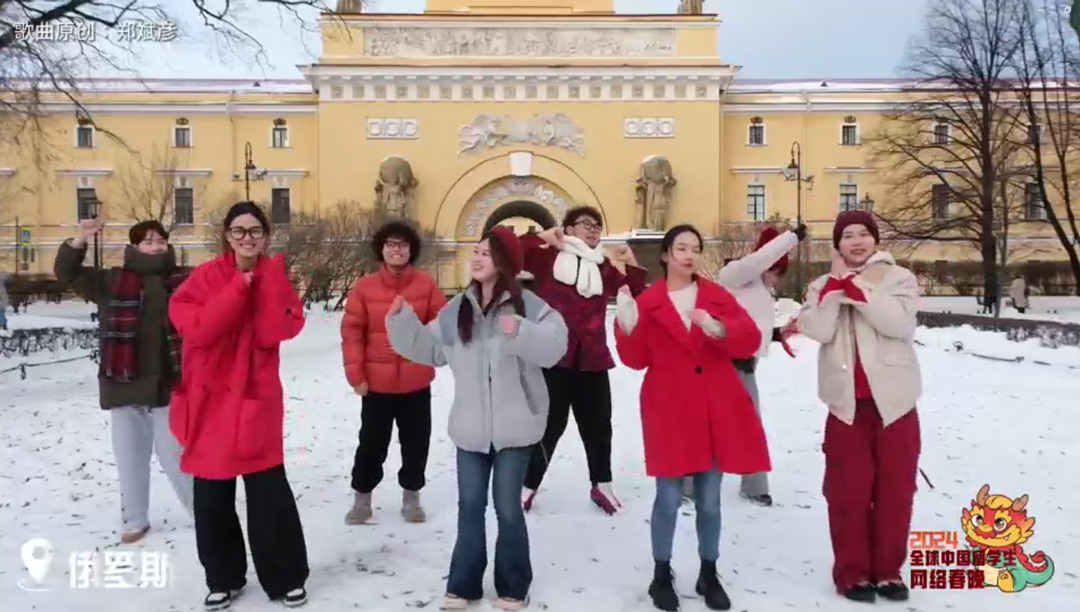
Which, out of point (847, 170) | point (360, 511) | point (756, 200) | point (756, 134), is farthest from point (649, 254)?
point (847, 170)

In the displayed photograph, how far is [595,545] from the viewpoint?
5.36 m

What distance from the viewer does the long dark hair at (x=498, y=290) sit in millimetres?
4383

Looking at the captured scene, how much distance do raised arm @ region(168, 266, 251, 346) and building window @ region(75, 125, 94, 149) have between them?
41.0 m

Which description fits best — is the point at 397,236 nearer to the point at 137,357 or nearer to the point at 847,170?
the point at 137,357

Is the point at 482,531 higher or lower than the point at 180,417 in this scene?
lower

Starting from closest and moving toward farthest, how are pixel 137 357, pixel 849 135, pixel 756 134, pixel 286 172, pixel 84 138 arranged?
pixel 137 357 → pixel 286 172 → pixel 756 134 → pixel 84 138 → pixel 849 135

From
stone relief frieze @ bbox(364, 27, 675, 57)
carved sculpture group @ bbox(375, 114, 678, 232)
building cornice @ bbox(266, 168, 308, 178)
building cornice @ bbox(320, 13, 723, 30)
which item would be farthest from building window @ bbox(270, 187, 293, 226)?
building cornice @ bbox(320, 13, 723, 30)

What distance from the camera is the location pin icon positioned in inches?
190

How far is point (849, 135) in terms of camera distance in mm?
40875

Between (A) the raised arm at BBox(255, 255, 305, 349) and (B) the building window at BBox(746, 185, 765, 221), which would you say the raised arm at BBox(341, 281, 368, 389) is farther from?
(B) the building window at BBox(746, 185, 765, 221)

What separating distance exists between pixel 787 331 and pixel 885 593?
64.1 inches

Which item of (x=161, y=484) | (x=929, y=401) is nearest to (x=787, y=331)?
(x=161, y=484)

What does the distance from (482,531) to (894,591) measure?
2059 millimetres

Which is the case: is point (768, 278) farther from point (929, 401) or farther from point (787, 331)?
point (929, 401)
